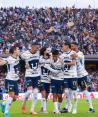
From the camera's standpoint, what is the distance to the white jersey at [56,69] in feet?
57.4

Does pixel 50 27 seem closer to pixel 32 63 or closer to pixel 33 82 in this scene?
pixel 32 63

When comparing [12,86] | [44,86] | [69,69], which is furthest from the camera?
[44,86]

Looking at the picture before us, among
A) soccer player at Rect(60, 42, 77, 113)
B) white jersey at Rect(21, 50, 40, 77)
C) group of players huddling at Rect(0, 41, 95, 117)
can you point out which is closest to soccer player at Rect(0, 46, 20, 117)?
group of players huddling at Rect(0, 41, 95, 117)

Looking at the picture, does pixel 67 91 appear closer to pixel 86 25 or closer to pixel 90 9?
pixel 86 25

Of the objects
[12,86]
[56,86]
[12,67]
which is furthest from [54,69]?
[12,86]

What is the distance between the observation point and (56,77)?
58.0 ft

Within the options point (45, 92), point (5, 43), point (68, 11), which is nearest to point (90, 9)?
point (68, 11)

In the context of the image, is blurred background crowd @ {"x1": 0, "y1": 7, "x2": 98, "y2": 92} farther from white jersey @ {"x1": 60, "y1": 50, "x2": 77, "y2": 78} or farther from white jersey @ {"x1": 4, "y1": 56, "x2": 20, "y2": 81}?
white jersey @ {"x1": 4, "y1": 56, "x2": 20, "y2": 81}

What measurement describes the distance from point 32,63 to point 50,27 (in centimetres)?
3346

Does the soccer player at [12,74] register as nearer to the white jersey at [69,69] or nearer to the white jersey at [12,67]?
the white jersey at [12,67]

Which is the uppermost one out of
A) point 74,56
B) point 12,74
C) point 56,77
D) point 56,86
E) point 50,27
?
point 50,27

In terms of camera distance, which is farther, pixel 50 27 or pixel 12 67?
pixel 50 27

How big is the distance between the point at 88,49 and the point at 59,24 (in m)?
6.42

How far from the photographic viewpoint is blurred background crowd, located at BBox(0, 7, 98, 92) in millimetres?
46625
